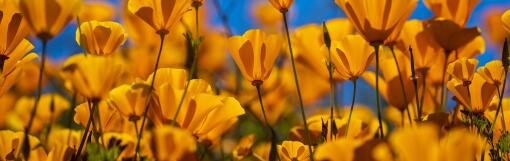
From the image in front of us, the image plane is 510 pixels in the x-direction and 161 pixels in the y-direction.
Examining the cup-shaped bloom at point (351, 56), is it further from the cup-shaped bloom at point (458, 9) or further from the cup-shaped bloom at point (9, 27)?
the cup-shaped bloom at point (9, 27)

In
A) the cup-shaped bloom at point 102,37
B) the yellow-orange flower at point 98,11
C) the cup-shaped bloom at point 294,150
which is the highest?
the yellow-orange flower at point 98,11

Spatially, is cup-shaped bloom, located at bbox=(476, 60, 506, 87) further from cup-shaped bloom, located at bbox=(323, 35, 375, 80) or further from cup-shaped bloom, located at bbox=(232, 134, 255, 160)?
cup-shaped bloom, located at bbox=(232, 134, 255, 160)

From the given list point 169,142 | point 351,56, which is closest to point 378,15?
point 351,56

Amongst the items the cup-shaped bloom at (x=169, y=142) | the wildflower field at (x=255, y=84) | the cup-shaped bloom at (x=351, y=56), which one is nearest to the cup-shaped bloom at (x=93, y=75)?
the wildflower field at (x=255, y=84)

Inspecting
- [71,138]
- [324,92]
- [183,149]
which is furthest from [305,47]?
[183,149]

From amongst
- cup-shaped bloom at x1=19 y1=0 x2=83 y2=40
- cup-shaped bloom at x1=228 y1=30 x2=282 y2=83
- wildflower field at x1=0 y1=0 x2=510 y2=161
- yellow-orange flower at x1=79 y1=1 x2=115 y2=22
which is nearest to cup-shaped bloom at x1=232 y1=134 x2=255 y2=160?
wildflower field at x1=0 y1=0 x2=510 y2=161

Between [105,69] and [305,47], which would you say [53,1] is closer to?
[105,69]
